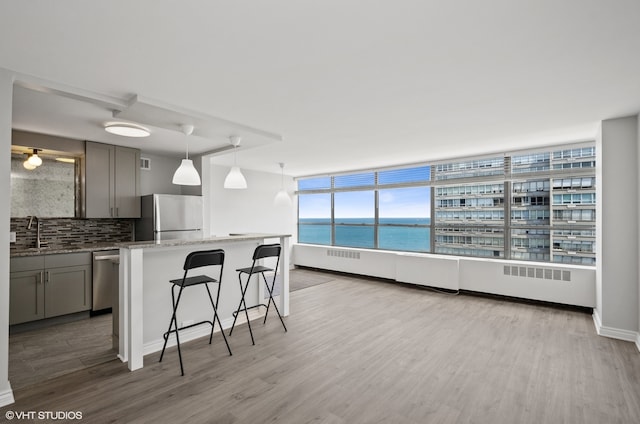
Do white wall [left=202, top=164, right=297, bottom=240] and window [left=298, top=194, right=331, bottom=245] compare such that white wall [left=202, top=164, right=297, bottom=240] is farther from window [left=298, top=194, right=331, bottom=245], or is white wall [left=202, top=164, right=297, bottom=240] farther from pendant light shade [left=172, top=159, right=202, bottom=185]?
pendant light shade [left=172, top=159, right=202, bottom=185]

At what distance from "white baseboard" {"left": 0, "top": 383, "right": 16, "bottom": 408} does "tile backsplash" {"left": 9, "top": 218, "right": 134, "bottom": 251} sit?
8.16ft

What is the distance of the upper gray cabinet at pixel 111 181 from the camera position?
4371 mm

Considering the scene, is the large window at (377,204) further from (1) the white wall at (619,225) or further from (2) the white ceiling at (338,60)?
(1) the white wall at (619,225)

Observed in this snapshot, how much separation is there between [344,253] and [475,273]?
2716 millimetres

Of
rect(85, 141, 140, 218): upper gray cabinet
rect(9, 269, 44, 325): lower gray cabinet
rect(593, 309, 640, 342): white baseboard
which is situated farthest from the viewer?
rect(85, 141, 140, 218): upper gray cabinet

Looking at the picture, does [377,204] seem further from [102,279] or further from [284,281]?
[102,279]

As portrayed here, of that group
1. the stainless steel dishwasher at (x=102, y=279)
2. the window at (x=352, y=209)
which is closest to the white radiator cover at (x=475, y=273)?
the window at (x=352, y=209)

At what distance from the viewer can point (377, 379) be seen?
8.26 feet

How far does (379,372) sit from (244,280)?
2118 millimetres

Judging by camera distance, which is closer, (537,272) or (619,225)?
(619,225)

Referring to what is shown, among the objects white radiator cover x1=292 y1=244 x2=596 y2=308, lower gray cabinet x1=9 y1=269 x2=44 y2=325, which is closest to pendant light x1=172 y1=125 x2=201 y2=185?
lower gray cabinet x1=9 y1=269 x2=44 y2=325

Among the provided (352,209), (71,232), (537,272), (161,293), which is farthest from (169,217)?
(537,272)

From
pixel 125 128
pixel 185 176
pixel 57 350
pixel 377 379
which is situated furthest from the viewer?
pixel 125 128

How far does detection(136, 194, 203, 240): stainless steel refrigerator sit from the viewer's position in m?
4.65
